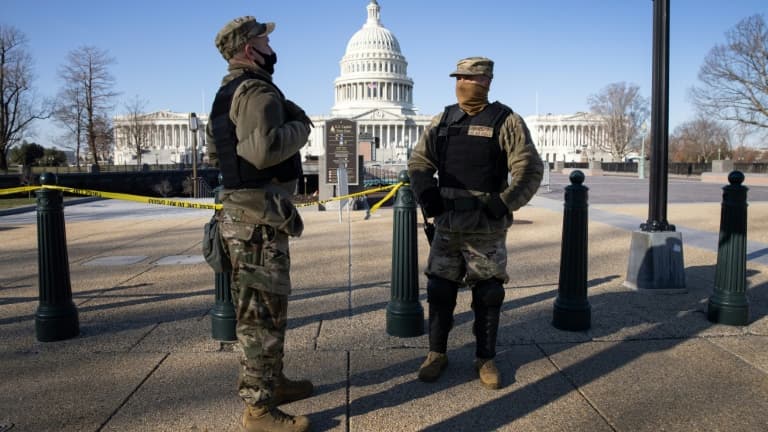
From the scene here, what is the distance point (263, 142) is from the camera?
8.61 ft

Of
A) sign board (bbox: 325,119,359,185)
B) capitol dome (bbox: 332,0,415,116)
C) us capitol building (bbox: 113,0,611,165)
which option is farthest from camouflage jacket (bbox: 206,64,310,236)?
capitol dome (bbox: 332,0,415,116)

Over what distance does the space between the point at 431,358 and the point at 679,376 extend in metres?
1.60

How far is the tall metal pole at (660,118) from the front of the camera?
5.83 metres

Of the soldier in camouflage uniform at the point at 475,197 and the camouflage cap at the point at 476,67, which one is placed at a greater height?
the camouflage cap at the point at 476,67

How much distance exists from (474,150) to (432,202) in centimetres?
42

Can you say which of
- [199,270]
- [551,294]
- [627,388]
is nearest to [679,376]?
[627,388]

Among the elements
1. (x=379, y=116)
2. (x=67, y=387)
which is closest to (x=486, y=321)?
(x=67, y=387)

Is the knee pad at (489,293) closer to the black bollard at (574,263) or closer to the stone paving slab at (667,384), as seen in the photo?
the stone paving slab at (667,384)

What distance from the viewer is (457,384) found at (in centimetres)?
353

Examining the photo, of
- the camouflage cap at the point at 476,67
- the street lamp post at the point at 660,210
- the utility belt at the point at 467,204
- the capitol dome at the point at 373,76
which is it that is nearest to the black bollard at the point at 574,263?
the utility belt at the point at 467,204

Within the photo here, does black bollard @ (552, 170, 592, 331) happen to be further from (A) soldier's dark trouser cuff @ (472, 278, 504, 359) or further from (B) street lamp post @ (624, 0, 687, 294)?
(B) street lamp post @ (624, 0, 687, 294)

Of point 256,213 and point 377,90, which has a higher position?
point 377,90

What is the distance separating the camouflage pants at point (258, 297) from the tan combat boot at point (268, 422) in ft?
0.18

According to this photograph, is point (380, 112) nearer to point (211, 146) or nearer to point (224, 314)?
point (224, 314)
